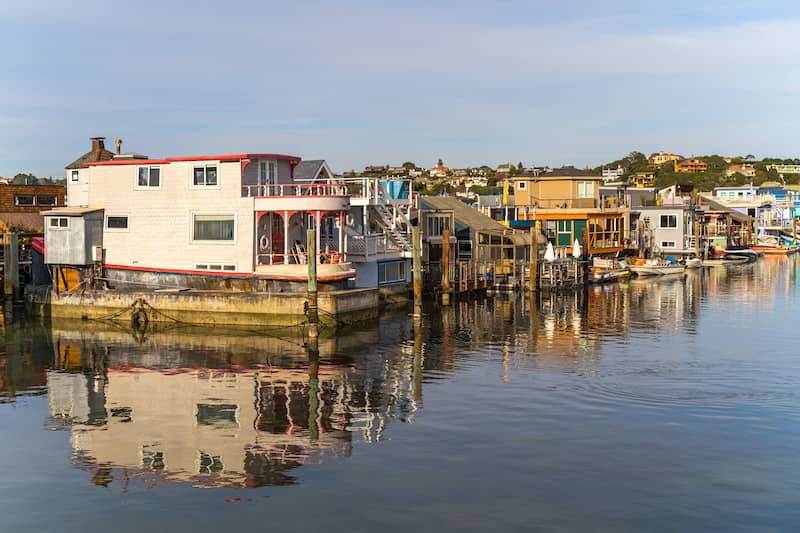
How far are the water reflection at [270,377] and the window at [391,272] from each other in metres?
3.61

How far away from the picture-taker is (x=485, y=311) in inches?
2067

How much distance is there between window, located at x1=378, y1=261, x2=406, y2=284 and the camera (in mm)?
52438

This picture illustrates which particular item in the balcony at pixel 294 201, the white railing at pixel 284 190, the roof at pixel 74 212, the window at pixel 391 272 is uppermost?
the white railing at pixel 284 190

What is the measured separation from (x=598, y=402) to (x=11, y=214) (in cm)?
5532

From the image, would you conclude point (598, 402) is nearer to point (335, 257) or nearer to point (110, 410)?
point (110, 410)

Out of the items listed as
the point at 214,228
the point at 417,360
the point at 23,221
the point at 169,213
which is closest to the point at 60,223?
the point at 169,213

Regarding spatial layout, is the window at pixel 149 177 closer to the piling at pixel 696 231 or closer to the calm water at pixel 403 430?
the calm water at pixel 403 430

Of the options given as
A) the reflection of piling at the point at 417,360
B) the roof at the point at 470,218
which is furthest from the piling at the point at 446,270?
the reflection of piling at the point at 417,360

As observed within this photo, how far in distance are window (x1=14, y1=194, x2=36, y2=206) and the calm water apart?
3039 cm

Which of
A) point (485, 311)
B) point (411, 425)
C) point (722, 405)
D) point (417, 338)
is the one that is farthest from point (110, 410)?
point (485, 311)

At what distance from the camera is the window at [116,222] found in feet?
168

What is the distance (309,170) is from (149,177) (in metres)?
10.9

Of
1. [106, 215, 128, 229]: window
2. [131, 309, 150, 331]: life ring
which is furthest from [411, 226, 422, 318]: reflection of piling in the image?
[106, 215, 128, 229]: window

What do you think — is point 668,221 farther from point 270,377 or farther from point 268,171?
point 270,377
